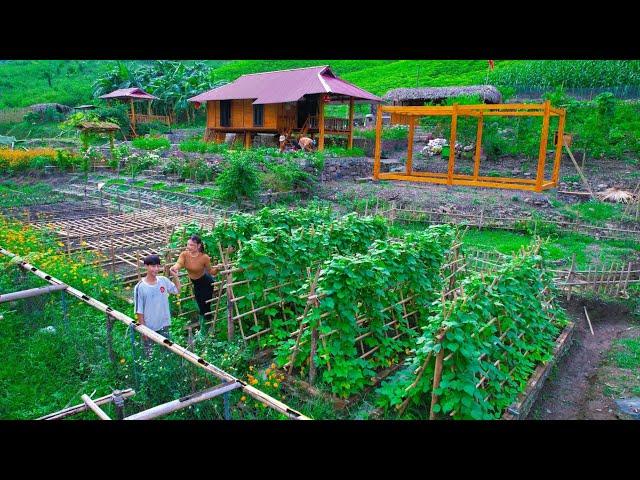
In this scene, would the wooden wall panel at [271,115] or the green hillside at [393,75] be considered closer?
the wooden wall panel at [271,115]

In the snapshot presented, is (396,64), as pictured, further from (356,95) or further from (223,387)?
(223,387)

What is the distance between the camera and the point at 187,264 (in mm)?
6191

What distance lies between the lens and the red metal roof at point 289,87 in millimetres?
22219

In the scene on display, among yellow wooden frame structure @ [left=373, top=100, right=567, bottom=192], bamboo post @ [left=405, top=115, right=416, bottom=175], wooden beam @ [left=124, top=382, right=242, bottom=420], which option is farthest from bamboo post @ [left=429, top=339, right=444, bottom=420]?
bamboo post @ [left=405, top=115, right=416, bottom=175]

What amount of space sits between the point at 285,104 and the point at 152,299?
2042cm

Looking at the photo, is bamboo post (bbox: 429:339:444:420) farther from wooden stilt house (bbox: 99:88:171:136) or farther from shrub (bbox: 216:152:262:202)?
wooden stilt house (bbox: 99:88:171:136)

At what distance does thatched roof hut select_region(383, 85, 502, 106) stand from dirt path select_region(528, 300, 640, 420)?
67.8ft

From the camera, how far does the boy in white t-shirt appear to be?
17.0 ft

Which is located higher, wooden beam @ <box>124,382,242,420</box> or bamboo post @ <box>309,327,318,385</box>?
wooden beam @ <box>124,382,242,420</box>

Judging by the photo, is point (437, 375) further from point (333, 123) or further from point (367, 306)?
point (333, 123)

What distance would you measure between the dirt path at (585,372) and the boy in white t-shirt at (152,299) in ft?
13.9

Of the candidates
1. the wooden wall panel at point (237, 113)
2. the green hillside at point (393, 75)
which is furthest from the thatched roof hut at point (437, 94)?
the wooden wall panel at point (237, 113)

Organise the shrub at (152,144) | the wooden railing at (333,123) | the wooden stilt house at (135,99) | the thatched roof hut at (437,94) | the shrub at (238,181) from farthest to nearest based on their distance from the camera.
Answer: the wooden stilt house at (135,99), the thatched roof hut at (437,94), the shrub at (152,144), the wooden railing at (333,123), the shrub at (238,181)

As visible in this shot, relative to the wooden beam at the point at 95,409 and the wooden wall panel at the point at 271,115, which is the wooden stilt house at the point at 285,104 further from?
the wooden beam at the point at 95,409
